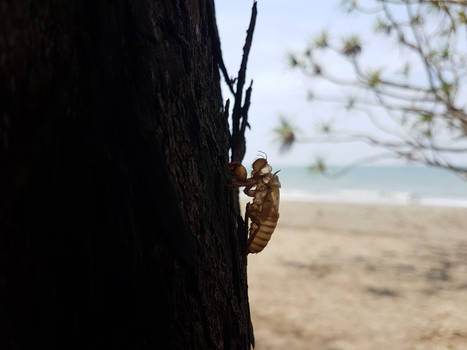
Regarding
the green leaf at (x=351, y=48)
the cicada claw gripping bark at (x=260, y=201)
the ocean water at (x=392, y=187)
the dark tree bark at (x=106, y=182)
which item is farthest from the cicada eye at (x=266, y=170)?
the ocean water at (x=392, y=187)

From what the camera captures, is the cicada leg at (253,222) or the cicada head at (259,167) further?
the cicada head at (259,167)

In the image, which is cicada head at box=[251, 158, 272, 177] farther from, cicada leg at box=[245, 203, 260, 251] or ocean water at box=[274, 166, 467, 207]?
ocean water at box=[274, 166, 467, 207]

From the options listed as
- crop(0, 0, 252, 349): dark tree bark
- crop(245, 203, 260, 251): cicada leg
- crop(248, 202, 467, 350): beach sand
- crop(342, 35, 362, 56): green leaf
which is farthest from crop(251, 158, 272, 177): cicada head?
crop(342, 35, 362, 56): green leaf

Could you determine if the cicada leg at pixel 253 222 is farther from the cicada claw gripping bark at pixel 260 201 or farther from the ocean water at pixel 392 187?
the ocean water at pixel 392 187

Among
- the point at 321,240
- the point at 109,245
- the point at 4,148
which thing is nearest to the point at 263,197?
the point at 109,245

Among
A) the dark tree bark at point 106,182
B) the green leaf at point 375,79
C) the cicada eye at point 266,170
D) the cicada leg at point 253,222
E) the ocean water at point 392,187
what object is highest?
the ocean water at point 392,187

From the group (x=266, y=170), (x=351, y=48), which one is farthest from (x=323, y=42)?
(x=266, y=170)
